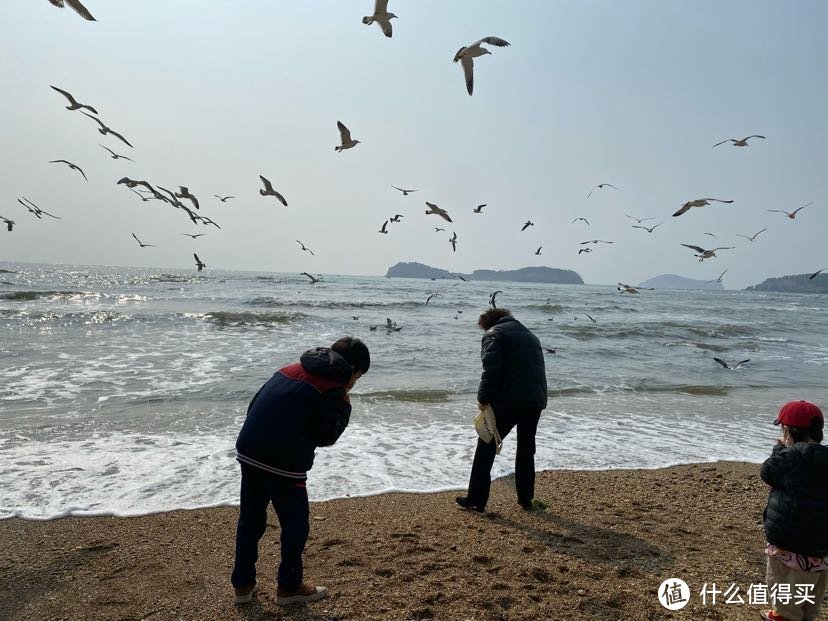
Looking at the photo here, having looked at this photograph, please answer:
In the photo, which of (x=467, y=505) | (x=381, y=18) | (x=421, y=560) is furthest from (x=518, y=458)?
(x=381, y=18)

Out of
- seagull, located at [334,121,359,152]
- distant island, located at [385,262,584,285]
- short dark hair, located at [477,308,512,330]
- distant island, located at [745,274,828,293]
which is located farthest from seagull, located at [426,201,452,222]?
distant island, located at [745,274,828,293]

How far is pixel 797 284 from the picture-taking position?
5694 inches

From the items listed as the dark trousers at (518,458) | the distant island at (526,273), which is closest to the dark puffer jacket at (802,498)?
the dark trousers at (518,458)

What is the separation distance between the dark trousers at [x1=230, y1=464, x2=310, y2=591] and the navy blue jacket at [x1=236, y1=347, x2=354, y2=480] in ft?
0.29

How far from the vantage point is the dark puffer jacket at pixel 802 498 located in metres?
2.70

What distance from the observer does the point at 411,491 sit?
5.37 meters

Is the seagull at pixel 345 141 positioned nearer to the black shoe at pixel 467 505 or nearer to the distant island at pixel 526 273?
the black shoe at pixel 467 505

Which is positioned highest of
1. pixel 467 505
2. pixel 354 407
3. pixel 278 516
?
pixel 278 516

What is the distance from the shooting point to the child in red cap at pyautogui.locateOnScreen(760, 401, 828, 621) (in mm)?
2707

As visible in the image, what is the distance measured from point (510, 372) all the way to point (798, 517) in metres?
2.27

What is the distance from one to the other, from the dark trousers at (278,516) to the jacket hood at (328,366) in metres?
0.64

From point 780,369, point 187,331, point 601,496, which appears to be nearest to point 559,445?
point 601,496

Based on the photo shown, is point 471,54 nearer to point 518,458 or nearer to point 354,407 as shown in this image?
point 518,458

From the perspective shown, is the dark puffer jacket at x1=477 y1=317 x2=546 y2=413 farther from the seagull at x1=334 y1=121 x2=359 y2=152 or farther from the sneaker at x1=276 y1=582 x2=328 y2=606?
the seagull at x1=334 y1=121 x2=359 y2=152
